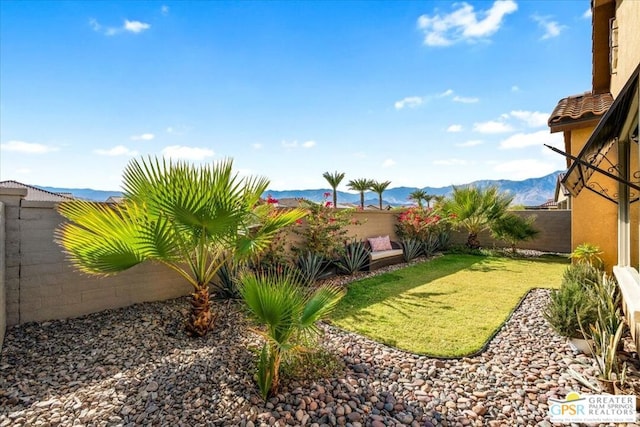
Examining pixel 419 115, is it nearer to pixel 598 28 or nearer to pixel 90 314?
pixel 598 28

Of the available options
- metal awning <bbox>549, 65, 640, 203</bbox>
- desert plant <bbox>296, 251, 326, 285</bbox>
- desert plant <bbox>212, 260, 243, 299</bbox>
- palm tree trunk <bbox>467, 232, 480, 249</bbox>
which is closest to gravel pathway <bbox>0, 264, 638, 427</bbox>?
desert plant <bbox>212, 260, 243, 299</bbox>

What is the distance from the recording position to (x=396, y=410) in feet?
9.21

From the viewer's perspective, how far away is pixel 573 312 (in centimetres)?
388

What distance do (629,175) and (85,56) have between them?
37.8ft

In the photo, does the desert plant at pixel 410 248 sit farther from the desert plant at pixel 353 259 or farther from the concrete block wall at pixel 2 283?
the concrete block wall at pixel 2 283

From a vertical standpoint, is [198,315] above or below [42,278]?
below

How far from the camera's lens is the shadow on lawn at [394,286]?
5750 millimetres

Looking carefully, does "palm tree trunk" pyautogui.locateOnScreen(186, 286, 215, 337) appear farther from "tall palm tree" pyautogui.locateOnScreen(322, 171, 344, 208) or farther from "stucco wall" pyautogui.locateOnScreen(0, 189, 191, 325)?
"tall palm tree" pyautogui.locateOnScreen(322, 171, 344, 208)

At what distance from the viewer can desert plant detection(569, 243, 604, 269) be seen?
19.3 feet

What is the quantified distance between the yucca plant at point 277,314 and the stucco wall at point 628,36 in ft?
14.5

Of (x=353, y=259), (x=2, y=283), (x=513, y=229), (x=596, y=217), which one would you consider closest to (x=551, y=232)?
(x=513, y=229)

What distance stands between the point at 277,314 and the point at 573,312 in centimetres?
380

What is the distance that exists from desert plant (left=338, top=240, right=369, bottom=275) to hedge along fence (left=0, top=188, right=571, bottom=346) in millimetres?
4883

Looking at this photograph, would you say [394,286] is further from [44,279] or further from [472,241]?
[472,241]
